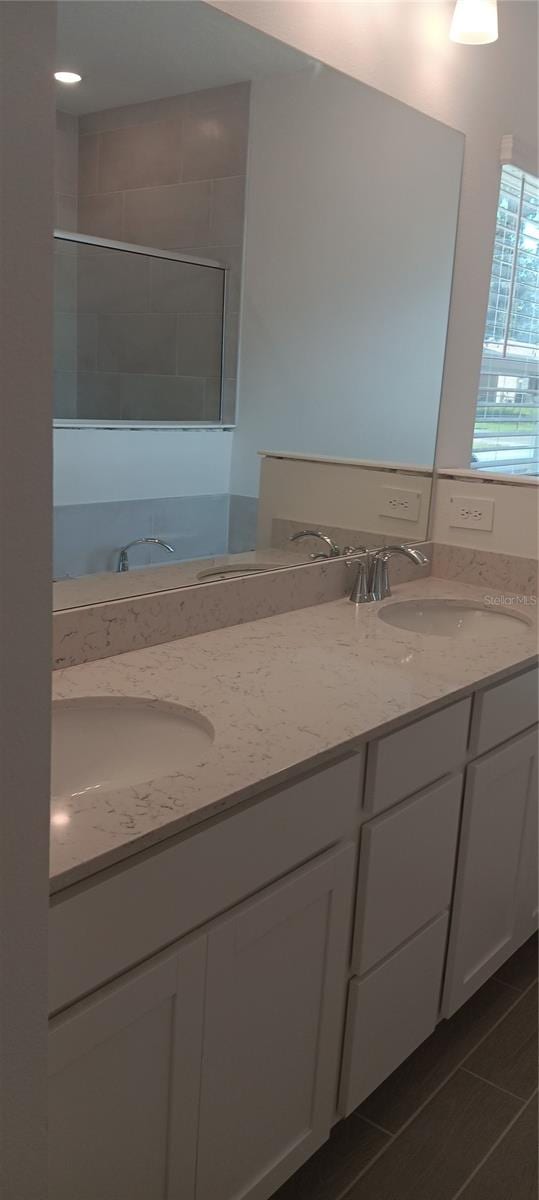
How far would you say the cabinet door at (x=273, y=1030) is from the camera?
132 cm

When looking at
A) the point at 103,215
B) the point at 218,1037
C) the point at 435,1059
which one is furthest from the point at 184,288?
the point at 435,1059

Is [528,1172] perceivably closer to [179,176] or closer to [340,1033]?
[340,1033]

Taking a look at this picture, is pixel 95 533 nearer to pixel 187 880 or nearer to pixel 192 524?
pixel 192 524

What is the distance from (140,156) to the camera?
5.35 feet

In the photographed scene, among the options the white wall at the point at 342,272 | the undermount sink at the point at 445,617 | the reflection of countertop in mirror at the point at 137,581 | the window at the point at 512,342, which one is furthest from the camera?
the window at the point at 512,342

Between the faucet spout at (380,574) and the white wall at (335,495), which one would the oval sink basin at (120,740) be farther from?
the faucet spout at (380,574)

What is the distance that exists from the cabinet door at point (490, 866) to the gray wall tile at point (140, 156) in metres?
1.22

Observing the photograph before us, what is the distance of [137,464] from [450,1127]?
136cm

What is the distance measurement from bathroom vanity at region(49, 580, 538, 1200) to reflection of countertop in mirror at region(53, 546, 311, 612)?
12 centimetres

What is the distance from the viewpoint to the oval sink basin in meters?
1.49

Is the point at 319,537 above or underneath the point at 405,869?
above

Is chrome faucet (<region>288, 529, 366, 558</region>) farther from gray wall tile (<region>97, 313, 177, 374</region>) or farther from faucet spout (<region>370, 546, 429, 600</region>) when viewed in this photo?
gray wall tile (<region>97, 313, 177, 374</region>)

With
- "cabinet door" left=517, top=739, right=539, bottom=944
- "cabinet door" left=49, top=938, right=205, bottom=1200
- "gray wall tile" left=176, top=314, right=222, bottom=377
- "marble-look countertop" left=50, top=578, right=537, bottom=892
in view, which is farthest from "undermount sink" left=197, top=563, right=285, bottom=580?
"cabinet door" left=49, top=938, right=205, bottom=1200

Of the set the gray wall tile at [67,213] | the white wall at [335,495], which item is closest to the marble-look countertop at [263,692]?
the white wall at [335,495]
